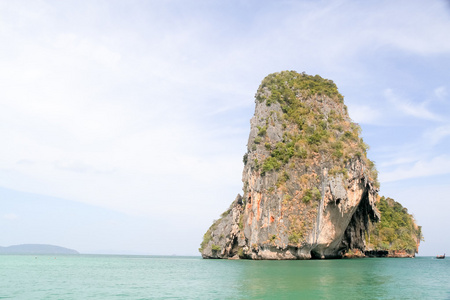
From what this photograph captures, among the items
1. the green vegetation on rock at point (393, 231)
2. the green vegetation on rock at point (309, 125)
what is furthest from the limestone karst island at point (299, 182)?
the green vegetation on rock at point (393, 231)

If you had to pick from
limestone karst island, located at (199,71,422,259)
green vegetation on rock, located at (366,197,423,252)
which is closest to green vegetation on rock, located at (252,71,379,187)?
limestone karst island, located at (199,71,422,259)

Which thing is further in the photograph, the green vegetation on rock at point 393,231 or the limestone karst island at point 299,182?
the green vegetation on rock at point 393,231

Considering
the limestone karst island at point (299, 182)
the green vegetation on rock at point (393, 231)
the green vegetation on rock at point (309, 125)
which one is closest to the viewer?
the limestone karst island at point (299, 182)

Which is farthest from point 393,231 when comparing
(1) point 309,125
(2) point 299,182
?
(2) point 299,182

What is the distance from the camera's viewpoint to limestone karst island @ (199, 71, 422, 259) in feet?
151

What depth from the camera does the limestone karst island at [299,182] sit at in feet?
151

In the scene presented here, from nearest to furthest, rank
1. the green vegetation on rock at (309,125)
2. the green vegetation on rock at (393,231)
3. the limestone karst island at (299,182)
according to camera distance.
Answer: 1. the limestone karst island at (299,182)
2. the green vegetation on rock at (309,125)
3. the green vegetation on rock at (393,231)

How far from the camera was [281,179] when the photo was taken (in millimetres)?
48938

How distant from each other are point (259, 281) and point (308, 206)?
24668mm

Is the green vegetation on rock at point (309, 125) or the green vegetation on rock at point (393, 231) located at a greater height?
the green vegetation on rock at point (309, 125)

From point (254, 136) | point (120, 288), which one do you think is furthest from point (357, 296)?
point (254, 136)

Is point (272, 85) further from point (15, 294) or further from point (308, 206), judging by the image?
point (15, 294)

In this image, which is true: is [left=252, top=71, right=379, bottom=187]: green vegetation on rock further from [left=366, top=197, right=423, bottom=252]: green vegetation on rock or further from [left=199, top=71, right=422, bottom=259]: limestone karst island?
[left=366, top=197, right=423, bottom=252]: green vegetation on rock

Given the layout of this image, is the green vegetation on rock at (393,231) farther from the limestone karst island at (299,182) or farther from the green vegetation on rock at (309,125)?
the green vegetation on rock at (309,125)
